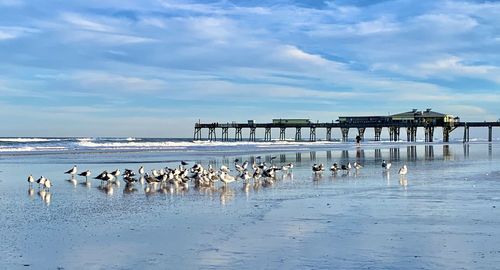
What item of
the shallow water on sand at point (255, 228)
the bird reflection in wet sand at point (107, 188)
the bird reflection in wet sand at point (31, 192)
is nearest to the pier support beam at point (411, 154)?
the shallow water on sand at point (255, 228)

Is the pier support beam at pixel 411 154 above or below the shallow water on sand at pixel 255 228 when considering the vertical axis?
above

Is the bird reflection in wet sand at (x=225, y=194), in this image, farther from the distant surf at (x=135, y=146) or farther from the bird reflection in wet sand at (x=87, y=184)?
the distant surf at (x=135, y=146)

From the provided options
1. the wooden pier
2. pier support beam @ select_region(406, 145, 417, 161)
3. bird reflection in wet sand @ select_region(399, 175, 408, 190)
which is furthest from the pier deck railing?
bird reflection in wet sand @ select_region(399, 175, 408, 190)

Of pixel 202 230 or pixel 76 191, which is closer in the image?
pixel 202 230

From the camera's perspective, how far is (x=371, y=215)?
11.1m

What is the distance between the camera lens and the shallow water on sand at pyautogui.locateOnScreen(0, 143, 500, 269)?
24.6 feet

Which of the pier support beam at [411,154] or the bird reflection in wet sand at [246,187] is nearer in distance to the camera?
the bird reflection in wet sand at [246,187]

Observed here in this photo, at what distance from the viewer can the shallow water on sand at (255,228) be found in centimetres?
748

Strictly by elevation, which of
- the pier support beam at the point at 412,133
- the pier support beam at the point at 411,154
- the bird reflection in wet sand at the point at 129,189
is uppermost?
the pier support beam at the point at 412,133

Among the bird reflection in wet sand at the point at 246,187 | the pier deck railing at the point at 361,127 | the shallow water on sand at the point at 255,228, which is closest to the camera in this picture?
the shallow water on sand at the point at 255,228

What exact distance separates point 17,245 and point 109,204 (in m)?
4.93

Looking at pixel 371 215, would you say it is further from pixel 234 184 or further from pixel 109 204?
pixel 234 184

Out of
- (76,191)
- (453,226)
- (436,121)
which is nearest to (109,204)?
(76,191)

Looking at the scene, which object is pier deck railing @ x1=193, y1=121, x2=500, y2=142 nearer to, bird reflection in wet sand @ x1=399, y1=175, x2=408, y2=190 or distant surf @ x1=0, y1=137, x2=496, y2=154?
distant surf @ x1=0, y1=137, x2=496, y2=154
